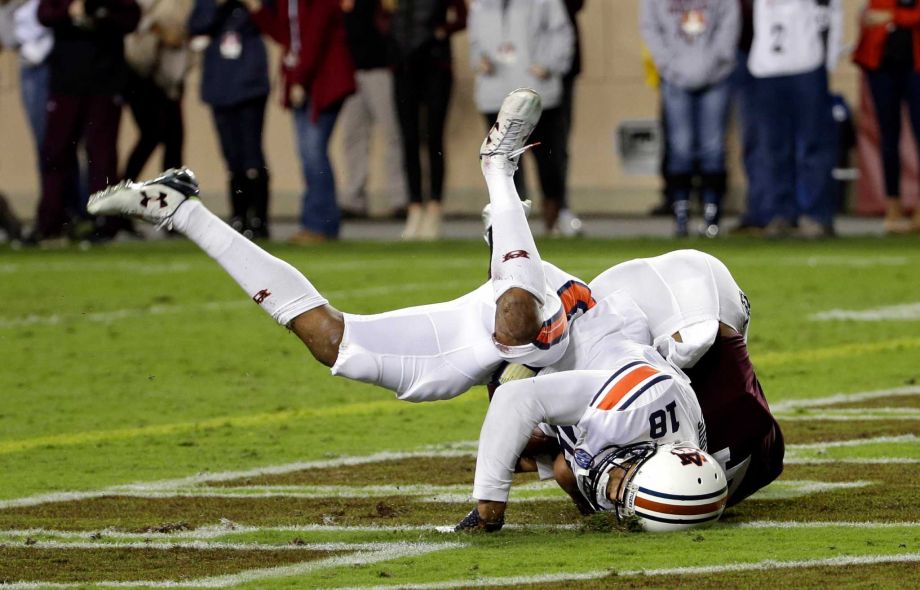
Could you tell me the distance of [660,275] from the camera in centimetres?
645

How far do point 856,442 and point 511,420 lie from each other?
2.17 metres

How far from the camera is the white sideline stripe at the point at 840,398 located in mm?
8633

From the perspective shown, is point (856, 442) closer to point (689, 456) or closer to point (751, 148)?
point (689, 456)

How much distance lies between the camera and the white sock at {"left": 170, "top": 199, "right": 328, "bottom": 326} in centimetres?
650

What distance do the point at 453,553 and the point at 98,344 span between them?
19.3 feet

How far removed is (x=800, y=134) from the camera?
16188mm

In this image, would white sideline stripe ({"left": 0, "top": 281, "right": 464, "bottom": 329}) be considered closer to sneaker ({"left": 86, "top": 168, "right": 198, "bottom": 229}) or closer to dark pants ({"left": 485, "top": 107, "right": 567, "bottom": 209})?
dark pants ({"left": 485, "top": 107, "right": 567, "bottom": 209})

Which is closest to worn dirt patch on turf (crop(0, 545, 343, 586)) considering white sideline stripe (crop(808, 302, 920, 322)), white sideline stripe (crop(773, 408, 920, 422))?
white sideline stripe (crop(773, 408, 920, 422))

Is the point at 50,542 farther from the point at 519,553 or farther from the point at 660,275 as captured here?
the point at 660,275

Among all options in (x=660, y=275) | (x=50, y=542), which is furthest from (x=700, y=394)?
(x=50, y=542)

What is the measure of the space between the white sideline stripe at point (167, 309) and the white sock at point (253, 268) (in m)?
5.57

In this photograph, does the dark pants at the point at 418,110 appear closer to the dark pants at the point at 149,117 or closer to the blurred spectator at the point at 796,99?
the dark pants at the point at 149,117

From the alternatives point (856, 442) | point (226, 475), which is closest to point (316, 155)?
point (856, 442)

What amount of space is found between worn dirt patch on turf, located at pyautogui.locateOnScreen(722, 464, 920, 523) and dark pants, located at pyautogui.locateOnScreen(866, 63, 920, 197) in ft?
33.6
